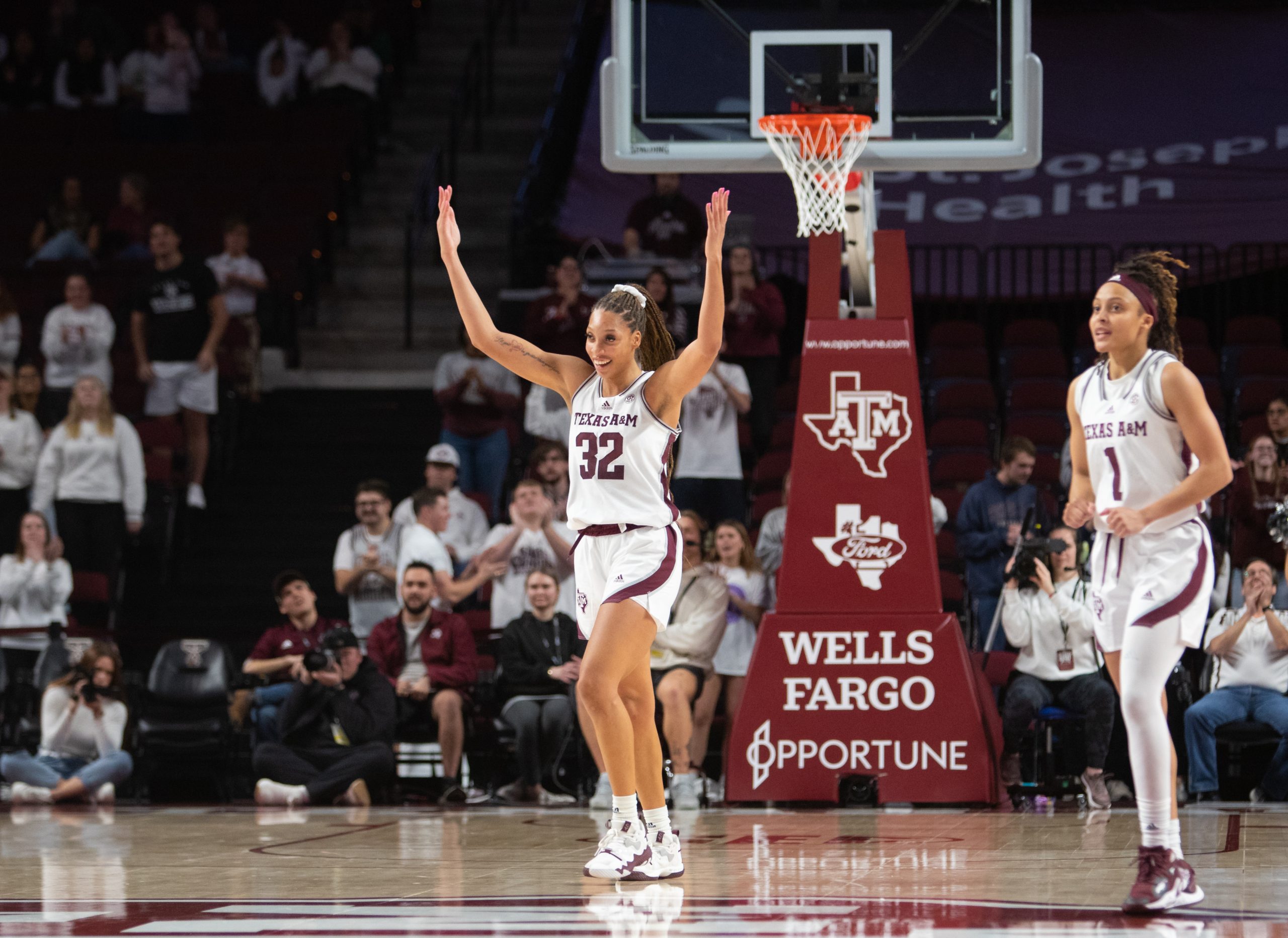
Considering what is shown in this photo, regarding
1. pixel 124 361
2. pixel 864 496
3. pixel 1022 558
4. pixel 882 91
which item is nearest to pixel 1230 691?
pixel 1022 558

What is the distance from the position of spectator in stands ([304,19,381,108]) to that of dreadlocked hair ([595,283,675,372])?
12.1 metres

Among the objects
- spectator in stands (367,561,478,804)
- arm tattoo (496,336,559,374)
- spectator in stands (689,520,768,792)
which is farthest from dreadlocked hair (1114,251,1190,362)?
spectator in stands (367,561,478,804)

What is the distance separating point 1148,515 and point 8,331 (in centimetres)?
1017

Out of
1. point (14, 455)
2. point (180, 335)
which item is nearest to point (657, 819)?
point (14, 455)

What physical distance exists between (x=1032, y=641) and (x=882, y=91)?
10.3 feet

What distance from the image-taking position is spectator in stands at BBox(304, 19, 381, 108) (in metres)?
18.0

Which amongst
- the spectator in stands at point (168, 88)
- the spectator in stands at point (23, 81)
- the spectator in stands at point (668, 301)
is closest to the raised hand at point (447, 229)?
the spectator in stands at point (668, 301)

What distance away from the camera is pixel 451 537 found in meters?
11.9

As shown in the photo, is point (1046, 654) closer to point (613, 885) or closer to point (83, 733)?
point (613, 885)

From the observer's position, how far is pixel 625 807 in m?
6.32

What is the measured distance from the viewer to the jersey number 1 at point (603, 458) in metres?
6.30

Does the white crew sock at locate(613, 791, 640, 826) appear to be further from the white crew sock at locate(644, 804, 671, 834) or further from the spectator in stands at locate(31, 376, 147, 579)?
the spectator in stands at locate(31, 376, 147, 579)

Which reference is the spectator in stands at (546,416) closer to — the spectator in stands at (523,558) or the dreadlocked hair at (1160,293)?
the spectator in stands at (523,558)

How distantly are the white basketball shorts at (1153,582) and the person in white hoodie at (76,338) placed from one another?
9.33 meters
